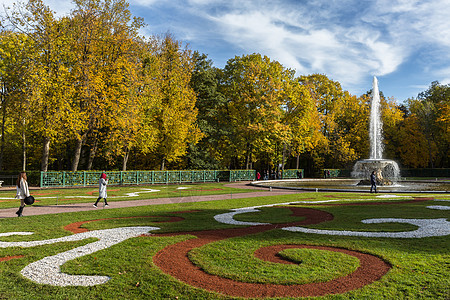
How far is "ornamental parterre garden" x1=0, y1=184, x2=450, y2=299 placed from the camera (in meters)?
5.36

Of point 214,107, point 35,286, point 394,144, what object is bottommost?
point 35,286

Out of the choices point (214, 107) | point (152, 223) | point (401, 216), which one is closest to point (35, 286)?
point (152, 223)

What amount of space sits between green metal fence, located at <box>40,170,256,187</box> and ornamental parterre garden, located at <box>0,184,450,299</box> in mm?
19681

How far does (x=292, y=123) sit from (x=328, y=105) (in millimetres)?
15998

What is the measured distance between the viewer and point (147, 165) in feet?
170

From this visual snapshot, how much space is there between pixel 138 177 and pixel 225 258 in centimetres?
2956

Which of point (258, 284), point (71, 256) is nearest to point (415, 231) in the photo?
point (258, 284)

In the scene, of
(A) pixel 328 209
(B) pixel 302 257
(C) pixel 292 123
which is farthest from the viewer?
(C) pixel 292 123

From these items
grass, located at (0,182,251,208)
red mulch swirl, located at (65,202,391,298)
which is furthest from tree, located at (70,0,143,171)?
red mulch swirl, located at (65,202,391,298)

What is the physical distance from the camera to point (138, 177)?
35.2 m

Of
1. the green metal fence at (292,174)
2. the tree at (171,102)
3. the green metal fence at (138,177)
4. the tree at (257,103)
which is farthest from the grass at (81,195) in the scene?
the green metal fence at (292,174)

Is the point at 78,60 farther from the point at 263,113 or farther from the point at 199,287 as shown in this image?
the point at 199,287

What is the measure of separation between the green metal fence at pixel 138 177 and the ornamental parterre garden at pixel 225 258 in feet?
64.6

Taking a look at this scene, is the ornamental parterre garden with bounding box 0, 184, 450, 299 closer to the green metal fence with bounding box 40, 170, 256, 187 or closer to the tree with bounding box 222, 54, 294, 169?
the green metal fence with bounding box 40, 170, 256, 187
